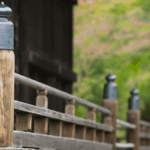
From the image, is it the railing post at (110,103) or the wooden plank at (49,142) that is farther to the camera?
the railing post at (110,103)

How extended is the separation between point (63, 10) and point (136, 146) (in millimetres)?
4576

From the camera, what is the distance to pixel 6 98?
3.39 metres

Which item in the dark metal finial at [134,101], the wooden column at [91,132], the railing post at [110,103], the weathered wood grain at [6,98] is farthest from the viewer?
the dark metal finial at [134,101]

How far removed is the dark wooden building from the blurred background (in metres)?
6.46

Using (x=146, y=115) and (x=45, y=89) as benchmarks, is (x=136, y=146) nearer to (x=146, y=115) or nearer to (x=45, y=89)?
(x=45, y=89)

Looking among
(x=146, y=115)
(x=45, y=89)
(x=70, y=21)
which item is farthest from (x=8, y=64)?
(x=146, y=115)

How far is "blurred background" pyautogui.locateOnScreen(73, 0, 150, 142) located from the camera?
1689 centimetres

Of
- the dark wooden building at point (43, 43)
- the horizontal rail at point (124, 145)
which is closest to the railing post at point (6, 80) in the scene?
the dark wooden building at point (43, 43)

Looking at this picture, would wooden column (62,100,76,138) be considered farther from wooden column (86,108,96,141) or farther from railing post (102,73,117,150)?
railing post (102,73,117,150)

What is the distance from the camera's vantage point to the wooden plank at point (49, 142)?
12.6 ft

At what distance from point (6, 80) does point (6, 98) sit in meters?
0.18

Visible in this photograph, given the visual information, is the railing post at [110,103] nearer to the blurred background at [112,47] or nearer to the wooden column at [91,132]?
the wooden column at [91,132]

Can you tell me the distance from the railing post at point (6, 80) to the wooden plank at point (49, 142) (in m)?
0.36

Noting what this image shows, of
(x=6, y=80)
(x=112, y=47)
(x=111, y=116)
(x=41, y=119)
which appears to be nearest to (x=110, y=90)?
(x=111, y=116)
